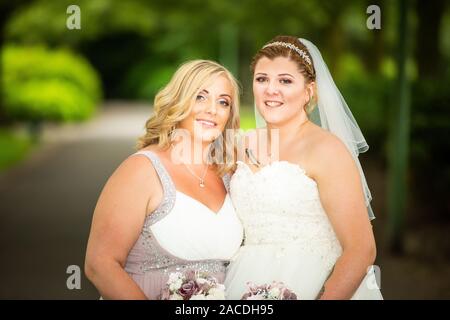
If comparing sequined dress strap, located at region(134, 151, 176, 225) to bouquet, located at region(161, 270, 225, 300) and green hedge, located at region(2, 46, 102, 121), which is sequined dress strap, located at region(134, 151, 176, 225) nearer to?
bouquet, located at region(161, 270, 225, 300)

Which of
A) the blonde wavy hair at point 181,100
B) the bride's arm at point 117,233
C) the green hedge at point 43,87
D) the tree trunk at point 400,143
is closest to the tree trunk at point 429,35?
the tree trunk at point 400,143

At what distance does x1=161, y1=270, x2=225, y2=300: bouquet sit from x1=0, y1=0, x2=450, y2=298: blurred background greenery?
1470mm

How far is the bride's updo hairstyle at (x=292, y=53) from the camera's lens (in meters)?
3.42

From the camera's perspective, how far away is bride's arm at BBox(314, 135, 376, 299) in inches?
126

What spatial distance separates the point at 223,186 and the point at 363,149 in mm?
926

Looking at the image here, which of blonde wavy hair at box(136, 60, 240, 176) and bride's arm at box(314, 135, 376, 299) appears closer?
bride's arm at box(314, 135, 376, 299)

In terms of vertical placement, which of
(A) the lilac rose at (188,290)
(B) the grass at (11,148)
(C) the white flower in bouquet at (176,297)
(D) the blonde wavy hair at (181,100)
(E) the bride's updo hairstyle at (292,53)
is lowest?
(B) the grass at (11,148)

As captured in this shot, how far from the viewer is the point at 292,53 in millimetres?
3424

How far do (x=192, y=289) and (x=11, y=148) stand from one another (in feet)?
53.3

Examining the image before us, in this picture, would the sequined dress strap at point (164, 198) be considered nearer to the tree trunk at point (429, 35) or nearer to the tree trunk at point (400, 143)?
the tree trunk at point (400, 143)

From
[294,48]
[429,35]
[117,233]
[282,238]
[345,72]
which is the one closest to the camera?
[117,233]

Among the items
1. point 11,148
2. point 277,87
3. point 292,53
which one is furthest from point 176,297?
point 11,148

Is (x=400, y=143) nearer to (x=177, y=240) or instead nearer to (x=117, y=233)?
(x=177, y=240)

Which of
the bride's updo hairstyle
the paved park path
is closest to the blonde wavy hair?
the bride's updo hairstyle
